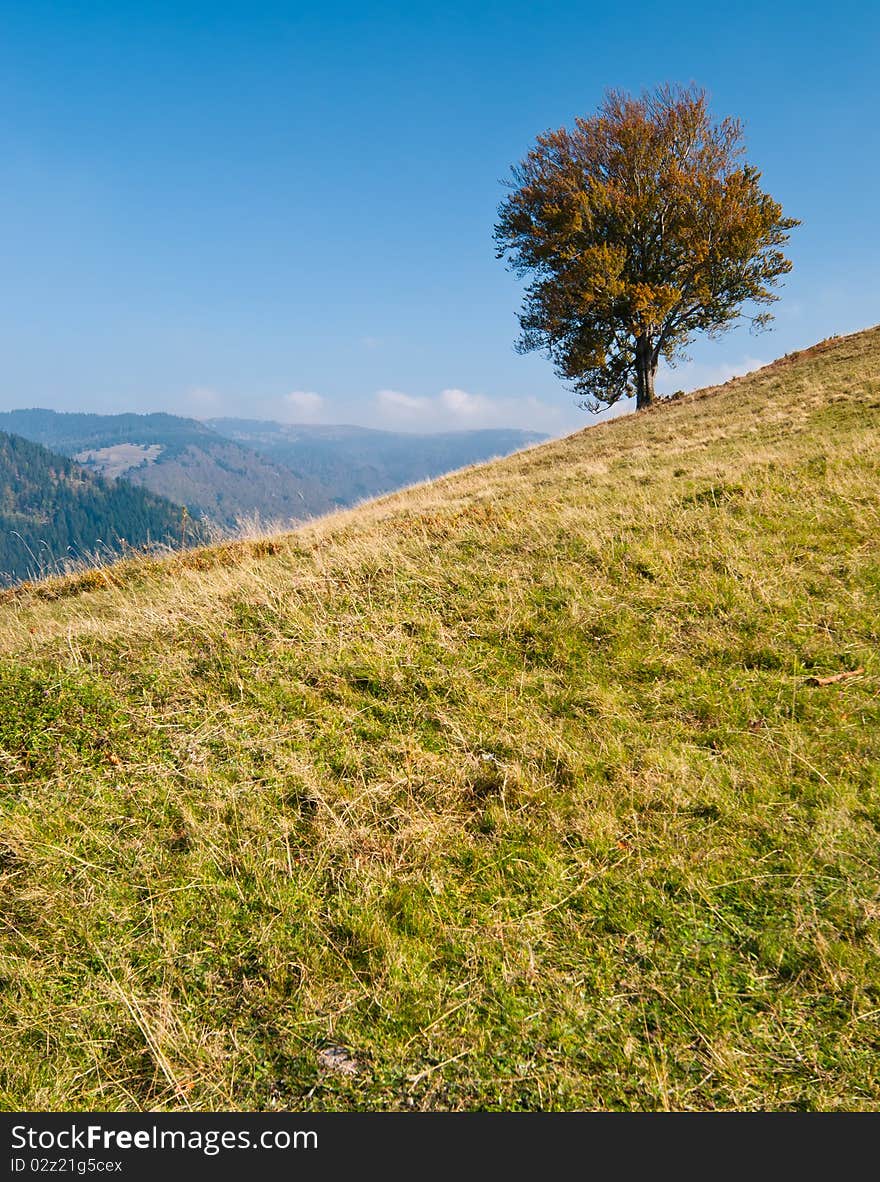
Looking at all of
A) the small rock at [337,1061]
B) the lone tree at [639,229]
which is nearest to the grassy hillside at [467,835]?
the small rock at [337,1061]

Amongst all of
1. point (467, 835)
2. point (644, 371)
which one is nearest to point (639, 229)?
point (644, 371)

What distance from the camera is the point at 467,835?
13.2ft

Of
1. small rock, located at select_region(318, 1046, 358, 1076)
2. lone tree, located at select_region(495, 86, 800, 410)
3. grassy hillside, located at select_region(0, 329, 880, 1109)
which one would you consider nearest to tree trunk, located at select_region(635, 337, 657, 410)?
lone tree, located at select_region(495, 86, 800, 410)

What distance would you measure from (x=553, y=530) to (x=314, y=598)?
3698 millimetres

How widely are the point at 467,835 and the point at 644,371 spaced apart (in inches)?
1228

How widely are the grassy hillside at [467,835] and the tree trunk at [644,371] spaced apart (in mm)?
24904

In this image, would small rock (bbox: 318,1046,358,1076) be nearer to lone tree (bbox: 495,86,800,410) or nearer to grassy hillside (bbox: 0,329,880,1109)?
grassy hillside (bbox: 0,329,880,1109)

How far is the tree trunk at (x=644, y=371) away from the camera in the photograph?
29656 mm

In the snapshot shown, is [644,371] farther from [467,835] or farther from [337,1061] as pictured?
[337,1061]

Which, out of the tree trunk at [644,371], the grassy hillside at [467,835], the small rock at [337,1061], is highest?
the tree trunk at [644,371]

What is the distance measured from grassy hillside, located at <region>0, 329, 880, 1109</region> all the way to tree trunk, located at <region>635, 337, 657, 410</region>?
2490cm

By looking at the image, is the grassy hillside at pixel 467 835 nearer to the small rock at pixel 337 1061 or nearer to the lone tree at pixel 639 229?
the small rock at pixel 337 1061

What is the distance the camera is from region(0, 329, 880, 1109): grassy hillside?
2793 millimetres

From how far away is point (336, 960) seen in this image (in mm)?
3270
